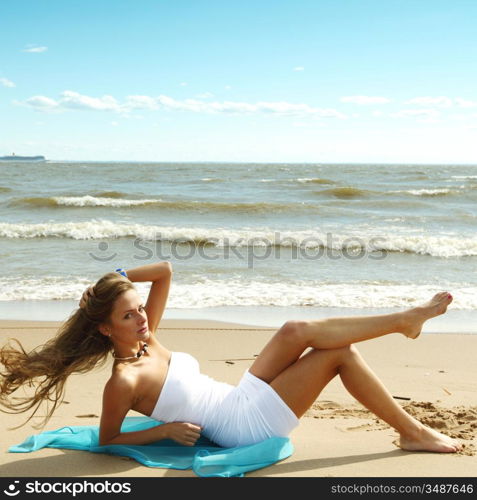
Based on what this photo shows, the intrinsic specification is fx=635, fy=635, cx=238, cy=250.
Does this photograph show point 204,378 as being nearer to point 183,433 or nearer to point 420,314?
point 183,433

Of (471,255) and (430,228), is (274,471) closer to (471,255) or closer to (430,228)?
(471,255)

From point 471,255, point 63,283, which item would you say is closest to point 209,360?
point 63,283

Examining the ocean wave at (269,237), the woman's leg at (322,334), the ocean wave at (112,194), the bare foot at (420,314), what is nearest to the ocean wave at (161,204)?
the ocean wave at (112,194)

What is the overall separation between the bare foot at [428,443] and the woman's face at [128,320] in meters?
1.55

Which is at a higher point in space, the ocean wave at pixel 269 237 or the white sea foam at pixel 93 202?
the white sea foam at pixel 93 202

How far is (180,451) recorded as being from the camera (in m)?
3.49

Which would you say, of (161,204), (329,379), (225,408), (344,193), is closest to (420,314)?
(329,379)

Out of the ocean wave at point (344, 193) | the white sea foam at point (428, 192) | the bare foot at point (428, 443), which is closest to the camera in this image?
the bare foot at point (428, 443)

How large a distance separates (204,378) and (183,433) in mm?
330

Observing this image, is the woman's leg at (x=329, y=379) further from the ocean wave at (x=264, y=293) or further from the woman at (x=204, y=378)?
the ocean wave at (x=264, y=293)

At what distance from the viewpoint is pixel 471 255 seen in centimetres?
1295

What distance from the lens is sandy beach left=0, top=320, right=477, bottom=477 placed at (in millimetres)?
3268

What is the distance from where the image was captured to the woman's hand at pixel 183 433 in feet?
10.9
